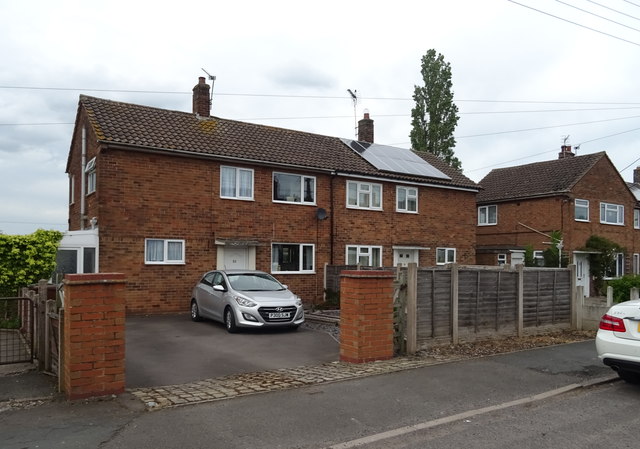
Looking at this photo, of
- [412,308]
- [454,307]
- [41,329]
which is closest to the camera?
[41,329]

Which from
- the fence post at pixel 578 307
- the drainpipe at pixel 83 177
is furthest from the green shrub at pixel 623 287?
the drainpipe at pixel 83 177

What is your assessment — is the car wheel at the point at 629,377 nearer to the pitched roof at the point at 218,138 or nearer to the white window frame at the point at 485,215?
the pitched roof at the point at 218,138

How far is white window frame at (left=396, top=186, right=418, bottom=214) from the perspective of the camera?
2173cm

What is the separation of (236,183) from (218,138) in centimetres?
183

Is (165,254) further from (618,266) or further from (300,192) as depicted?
(618,266)

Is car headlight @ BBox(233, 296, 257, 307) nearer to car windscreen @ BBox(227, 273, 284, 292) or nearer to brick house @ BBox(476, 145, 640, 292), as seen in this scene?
car windscreen @ BBox(227, 273, 284, 292)

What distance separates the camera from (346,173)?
2006cm

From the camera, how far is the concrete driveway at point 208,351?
795 cm

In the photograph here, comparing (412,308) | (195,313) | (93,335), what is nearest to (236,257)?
(195,313)

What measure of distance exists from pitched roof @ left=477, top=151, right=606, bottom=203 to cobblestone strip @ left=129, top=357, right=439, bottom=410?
72.0 feet

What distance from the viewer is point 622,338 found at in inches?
275

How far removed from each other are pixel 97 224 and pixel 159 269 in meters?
2.15

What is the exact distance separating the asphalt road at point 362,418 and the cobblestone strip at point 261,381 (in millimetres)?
224

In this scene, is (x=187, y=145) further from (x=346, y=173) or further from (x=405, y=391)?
(x=405, y=391)
